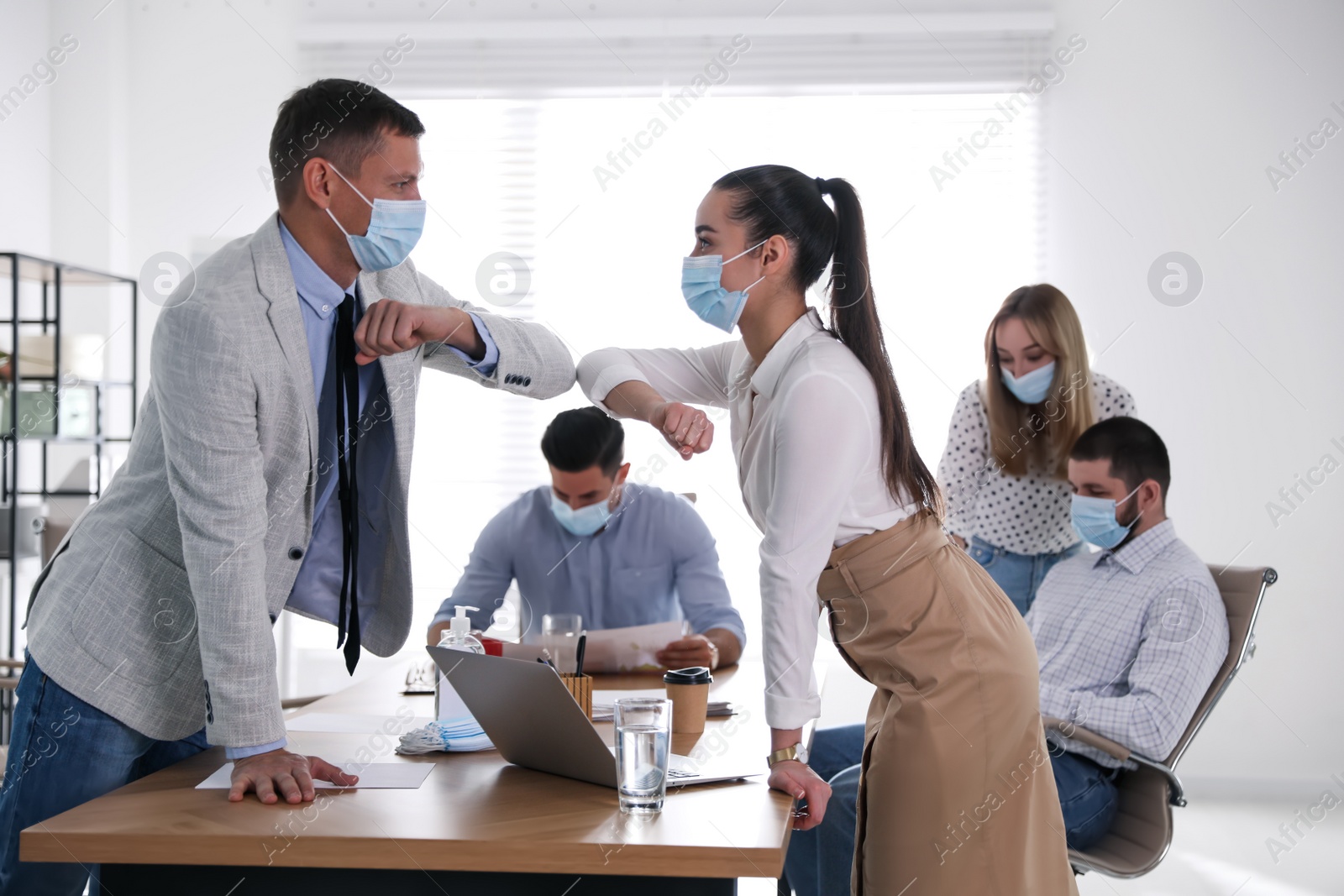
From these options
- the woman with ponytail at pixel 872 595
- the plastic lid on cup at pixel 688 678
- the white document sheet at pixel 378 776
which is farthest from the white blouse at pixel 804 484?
the white document sheet at pixel 378 776

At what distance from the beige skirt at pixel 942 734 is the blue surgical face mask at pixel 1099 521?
1.14m

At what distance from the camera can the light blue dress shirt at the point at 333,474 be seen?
1487 mm

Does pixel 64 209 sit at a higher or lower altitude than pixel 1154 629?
higher

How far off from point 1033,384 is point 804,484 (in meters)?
1.68

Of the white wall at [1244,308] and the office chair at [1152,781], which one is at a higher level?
the white wall at [1244,308]

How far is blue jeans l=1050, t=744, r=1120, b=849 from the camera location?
6.72ft

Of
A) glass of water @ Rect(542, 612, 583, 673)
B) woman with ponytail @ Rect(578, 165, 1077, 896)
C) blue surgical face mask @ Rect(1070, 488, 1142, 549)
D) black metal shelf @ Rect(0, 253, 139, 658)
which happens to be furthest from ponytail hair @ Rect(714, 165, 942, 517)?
black metal shelf @ Rect(0, 253, 139, 658)

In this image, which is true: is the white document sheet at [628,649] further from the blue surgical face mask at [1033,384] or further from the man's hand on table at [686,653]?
the blue surgical face mask at [1033,384]

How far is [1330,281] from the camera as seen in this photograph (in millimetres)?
3865

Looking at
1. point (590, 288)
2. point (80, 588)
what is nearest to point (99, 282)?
point (590, 288)

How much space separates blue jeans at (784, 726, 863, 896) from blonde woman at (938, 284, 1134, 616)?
78 cm

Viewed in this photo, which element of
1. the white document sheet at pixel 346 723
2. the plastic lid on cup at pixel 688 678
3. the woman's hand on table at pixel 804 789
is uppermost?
the plastic lid on cup at pixel 688 678

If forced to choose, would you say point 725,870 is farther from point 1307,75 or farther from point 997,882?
point 1307,75

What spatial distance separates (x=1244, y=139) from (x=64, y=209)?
454 cm
